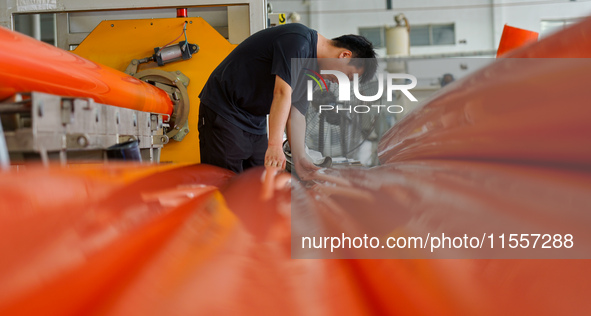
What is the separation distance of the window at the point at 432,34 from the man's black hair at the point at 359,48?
469cm

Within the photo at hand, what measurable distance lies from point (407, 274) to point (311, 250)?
10 centimetres

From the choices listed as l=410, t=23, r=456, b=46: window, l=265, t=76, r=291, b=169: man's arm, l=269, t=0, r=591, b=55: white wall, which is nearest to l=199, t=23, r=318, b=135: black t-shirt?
l=265, t=76, r=291, b=169: man's arm

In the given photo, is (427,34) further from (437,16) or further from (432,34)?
(437,16)

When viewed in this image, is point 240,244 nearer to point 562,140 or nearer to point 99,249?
point 99,249

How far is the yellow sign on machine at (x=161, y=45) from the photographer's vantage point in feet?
6.15

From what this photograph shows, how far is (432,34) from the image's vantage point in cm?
586

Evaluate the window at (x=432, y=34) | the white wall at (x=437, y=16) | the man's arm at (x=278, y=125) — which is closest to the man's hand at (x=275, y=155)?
the man's arm at (x=278, y=125)

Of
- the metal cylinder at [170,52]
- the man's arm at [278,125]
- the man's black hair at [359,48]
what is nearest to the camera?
the man's arm at [278,125]

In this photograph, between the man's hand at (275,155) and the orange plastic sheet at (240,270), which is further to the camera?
the man's hand at (275,155)

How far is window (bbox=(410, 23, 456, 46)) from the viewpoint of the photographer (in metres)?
5.79

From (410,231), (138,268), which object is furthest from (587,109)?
(138,268)

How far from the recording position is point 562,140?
0.38 m

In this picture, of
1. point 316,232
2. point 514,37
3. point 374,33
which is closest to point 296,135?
point 514,37

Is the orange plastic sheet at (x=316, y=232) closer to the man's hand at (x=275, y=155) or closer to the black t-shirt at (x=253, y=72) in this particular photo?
the man's hand at (x=275, y=155)
